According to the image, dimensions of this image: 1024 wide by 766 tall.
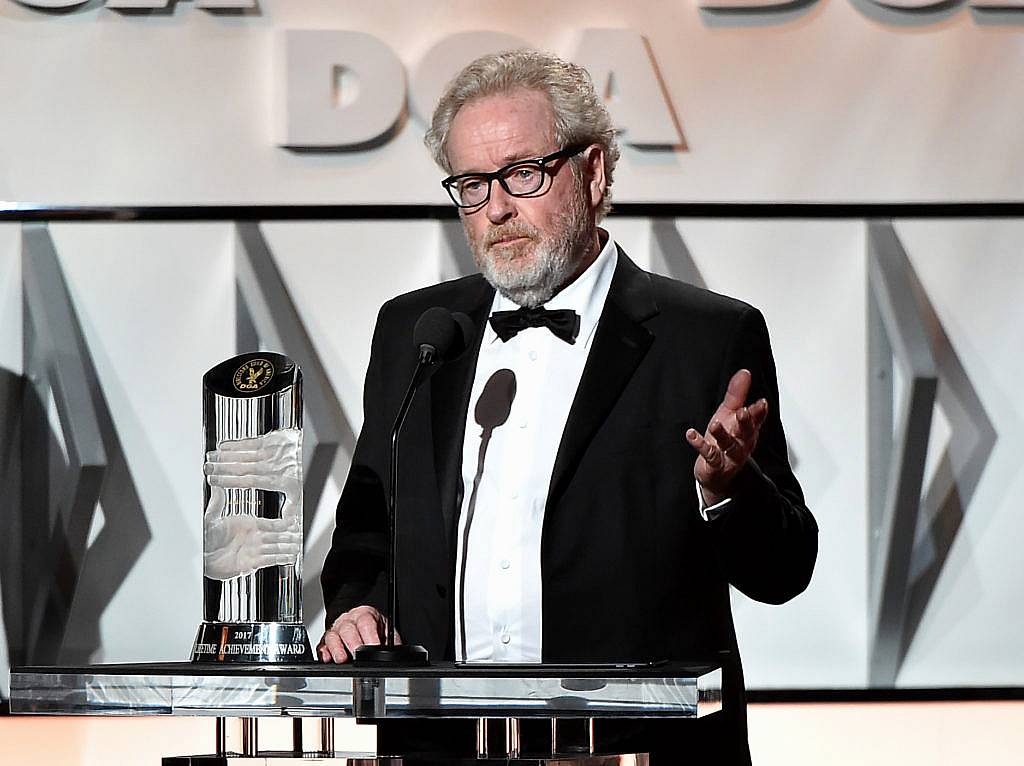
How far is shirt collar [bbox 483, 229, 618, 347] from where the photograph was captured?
7.45ft

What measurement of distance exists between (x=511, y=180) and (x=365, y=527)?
589mm

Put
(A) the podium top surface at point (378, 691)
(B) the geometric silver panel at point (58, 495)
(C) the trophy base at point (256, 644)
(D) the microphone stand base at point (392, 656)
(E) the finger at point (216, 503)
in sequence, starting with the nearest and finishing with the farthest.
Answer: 1. (A) the podium top surface at point (378, 691)
2. (D) the microphone stand base at point (392, 656)
3. (C) the trophy base at point (256, 644)
4. (E) the finger at point (216, 503)
5. (B) the geometric silver panel at point (58, 495)

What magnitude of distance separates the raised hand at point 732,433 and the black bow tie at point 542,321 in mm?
584

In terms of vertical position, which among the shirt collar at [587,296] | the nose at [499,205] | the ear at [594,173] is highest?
the ear at [594,173]

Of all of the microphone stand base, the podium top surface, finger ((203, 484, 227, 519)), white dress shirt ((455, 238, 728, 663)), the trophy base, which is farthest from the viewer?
white dress shirt ((455, 238, 728, 663))

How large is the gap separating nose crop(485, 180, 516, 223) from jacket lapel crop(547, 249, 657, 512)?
21 centimetres

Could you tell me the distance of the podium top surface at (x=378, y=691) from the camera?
1.37 m

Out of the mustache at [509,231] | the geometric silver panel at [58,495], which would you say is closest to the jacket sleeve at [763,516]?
the mustache at [509,231]

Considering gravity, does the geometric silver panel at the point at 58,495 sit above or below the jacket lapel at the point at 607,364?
above

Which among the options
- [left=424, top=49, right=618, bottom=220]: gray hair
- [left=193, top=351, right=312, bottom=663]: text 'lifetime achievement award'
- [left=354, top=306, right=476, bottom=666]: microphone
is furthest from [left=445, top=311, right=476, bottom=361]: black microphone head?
[left=424, top=49, right=618, bottom=220]: gray hair

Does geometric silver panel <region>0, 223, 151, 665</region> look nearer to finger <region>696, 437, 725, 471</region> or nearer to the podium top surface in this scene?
the podium top surface

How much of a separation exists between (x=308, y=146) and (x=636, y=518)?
1.78 metres

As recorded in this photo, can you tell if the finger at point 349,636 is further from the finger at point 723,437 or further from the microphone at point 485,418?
the finger at point 723,437

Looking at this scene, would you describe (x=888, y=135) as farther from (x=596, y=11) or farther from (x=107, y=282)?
(x=107, y=282)
